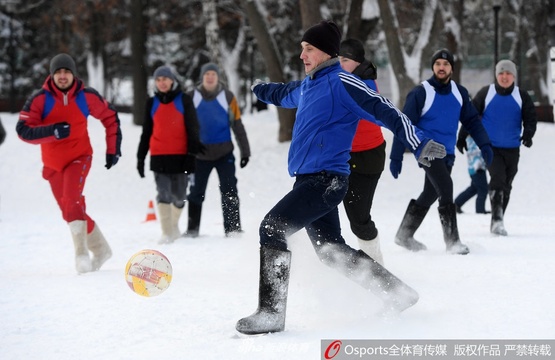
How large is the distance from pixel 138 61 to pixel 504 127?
15.3m

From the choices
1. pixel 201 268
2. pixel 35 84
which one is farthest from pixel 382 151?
pixel 35 84

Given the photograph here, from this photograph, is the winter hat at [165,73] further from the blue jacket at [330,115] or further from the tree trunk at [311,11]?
the tree trunk at [311,11]

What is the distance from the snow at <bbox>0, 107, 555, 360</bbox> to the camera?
4.38 meters

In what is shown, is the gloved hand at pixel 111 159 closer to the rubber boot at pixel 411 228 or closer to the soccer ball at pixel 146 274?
the soccer ball at pixel 146 274

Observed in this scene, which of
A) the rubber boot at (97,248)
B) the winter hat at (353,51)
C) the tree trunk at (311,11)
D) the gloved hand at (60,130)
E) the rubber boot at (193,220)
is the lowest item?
the rubber boot at (193,220)

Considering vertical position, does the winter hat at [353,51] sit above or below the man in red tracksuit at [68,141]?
above

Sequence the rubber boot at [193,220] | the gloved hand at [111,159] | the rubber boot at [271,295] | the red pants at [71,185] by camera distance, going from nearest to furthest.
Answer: the rubber boot at [271,295] < the red pants at [71,185] < the gloved hand at [111,159] < the rubber boot at [193,220]

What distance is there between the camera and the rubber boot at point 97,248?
23.0 ft

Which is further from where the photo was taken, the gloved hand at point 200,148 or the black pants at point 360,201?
the gloved hand at point 200,148

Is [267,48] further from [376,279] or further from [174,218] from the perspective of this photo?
[376,279]

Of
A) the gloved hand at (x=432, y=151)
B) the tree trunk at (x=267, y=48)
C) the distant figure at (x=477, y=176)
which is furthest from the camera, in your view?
the tree trunk at (x=267, y=48)

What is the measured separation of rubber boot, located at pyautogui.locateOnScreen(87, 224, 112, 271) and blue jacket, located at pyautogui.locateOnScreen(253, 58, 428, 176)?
2.94 m

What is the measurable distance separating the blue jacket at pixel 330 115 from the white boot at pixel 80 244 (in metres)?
2.84

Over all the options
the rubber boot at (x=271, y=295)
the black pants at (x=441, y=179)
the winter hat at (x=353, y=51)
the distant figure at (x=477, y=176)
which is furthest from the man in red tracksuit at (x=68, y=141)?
the distant figure at (x=477, y=176)
